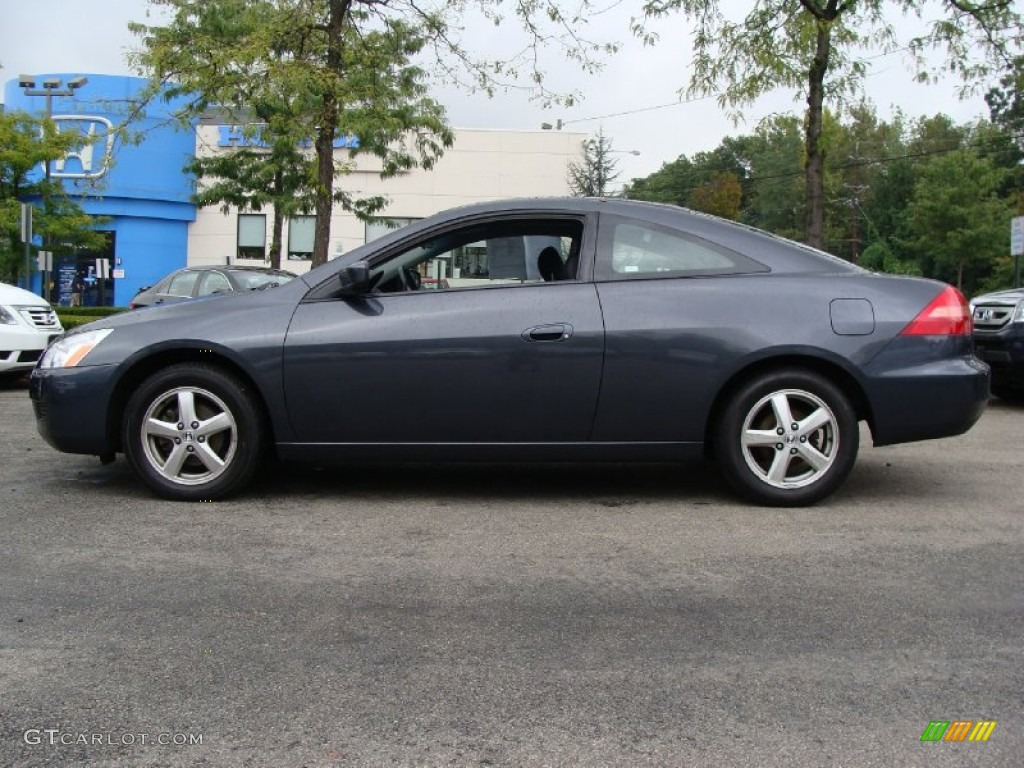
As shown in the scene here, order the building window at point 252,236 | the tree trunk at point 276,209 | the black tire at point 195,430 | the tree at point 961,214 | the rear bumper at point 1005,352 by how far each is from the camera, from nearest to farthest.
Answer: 1. the black tire at point 195,430
2. the rear bumper at point 1005,352
3. the tree trunk at point 276,209
4. the building window at point 252,236
5. the tree at point 961,214

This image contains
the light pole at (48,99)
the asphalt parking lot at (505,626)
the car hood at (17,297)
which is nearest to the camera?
the asphalt parking lot at (505,626)

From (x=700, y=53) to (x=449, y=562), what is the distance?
11360mm

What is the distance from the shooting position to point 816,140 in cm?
1259

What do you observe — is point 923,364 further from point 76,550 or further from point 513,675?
point 76,550

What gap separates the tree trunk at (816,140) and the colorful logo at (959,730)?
10.9 m

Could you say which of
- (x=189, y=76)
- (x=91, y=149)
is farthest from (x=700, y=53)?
(x=91, y=149)

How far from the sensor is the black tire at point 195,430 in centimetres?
487

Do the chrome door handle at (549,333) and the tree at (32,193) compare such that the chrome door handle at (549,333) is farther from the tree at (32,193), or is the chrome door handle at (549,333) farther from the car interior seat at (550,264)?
the tree at (32,193)

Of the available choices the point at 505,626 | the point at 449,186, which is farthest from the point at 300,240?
the point at 505,626

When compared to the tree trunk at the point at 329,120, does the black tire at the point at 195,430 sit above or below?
below

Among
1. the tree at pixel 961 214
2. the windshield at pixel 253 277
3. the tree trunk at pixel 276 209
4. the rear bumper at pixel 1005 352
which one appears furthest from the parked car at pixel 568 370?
the tree at pixel 961 214

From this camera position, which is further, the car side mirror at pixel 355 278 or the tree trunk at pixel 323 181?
the tree trunk at pixel 323 181

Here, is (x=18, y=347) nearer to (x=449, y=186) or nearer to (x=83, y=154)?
(x=83, y=154)

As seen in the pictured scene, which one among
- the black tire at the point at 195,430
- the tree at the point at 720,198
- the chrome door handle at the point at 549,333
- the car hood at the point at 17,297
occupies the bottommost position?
the black tire at the point at 195,430
